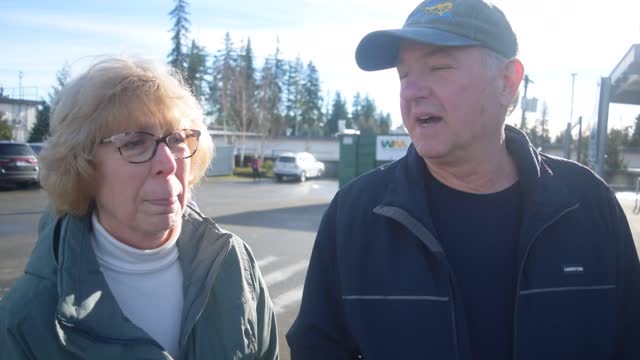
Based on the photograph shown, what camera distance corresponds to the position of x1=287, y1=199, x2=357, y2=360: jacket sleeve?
2.19 meters

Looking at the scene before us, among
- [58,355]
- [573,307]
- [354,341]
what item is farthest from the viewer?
[354,341]

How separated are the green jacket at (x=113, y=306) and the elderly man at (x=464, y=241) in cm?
24

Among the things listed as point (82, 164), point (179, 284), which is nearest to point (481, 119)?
point (179, 284)

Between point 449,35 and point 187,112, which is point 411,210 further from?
point 187,112

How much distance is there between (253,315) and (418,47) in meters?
→ 1.24

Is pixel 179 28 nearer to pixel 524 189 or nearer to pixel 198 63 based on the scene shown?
pixel 198 63

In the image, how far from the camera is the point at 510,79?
2.26 m

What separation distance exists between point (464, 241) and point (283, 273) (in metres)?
6.39

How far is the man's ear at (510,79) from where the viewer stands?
7.29ft

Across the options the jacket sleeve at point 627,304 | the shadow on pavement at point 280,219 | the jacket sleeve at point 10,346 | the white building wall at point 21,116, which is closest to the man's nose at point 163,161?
the jacket sleeve at point 10,346

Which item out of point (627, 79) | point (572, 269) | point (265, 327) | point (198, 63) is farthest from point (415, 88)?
point (198, 63)

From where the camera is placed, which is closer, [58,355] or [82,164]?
[58,355]

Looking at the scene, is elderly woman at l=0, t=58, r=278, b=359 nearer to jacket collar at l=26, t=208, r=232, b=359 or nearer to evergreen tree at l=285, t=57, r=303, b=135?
jacket collar at l=26, t=208, r=232, b=359

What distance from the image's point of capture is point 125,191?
211 centimetres
